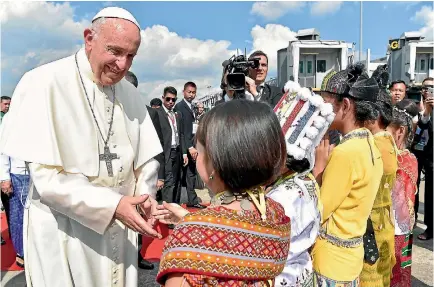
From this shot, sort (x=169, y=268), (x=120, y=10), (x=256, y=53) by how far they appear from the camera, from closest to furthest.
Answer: (x=169, y=268) → (x=120, y=10) → (x=256, y=53)

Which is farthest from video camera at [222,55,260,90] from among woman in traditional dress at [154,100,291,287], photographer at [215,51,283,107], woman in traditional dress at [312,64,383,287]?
woman in traditional dress at [154,100,291,287]

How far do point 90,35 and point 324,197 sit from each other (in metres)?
1.45

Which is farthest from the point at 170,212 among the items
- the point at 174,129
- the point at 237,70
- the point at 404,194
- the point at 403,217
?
the point at 174,129

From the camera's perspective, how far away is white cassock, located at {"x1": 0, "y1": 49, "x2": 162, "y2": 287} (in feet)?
5.84

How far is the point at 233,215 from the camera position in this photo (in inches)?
45.4

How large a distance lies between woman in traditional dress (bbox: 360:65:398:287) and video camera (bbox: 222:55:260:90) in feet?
2.75

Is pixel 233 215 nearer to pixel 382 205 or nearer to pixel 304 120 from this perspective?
pixel 304 120

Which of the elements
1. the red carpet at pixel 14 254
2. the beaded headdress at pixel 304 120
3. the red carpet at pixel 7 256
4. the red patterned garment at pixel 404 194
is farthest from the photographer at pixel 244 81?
the red carpet at pixel 7 256

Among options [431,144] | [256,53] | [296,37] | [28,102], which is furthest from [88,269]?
[296,37]

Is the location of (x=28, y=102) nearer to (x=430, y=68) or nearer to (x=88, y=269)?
(x=88, y=269)

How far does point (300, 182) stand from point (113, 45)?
3.54 feet

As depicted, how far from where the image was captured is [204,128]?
1.21 m

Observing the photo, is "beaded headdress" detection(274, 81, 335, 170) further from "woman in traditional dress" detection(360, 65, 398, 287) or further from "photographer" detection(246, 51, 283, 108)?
"photographer" detection(246, 51, 283, 108)

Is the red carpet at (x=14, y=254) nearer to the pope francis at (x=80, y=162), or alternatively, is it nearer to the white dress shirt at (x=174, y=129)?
the white dress shirt at (x=174, y=129)
